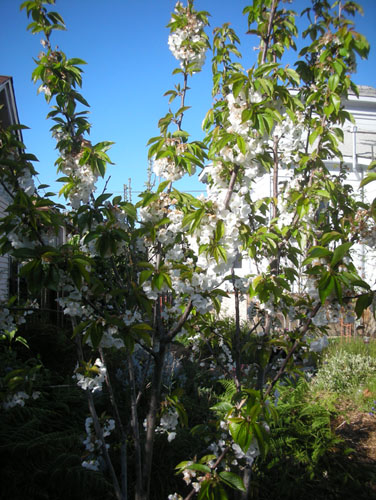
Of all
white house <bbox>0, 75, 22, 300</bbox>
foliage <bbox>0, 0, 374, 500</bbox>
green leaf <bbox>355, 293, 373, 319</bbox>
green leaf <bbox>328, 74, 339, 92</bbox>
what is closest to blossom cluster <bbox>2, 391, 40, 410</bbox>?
foliage <bbox>0, 0, 374, 500</bbox>

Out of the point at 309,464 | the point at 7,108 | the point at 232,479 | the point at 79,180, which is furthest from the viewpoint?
the point at 7,108

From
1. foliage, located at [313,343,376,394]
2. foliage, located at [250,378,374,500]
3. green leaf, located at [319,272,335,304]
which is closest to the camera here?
green leaf, located at [319,272,335,304]

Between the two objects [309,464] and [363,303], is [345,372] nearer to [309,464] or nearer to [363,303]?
[309,464]

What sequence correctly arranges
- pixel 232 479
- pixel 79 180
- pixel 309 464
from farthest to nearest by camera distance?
pixel 309 464 < pixel 79 180 < pixel 232 479

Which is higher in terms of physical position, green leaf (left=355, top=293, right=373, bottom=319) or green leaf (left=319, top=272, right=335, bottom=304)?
green leaf (left=319, top=272, right=335, bottom=304)

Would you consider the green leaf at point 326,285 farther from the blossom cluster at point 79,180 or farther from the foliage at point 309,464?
the foliage at point 309,464

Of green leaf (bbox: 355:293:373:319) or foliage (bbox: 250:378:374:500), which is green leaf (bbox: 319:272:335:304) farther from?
foliage (bbox: 250:378:374:500)

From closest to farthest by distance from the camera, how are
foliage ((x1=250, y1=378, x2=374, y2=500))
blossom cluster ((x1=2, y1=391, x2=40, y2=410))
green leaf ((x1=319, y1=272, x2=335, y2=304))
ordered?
green leaf ((x1=319, y1=272, x2=335, y2=304)), blossom cluster ((x1=2, y1=391, x2=40, y2=410)), foliage ((x1=250, y1=378, x2=374, y2=500))

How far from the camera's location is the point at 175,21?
1.96 meters

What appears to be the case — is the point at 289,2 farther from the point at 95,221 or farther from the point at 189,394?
the point at 189,394

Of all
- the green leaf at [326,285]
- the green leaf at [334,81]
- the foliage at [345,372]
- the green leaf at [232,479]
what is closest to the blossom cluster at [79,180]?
the green leaf at [326,285]

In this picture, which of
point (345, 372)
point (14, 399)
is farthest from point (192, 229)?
point (345, 372)

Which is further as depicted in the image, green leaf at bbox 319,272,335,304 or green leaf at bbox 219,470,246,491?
green leaf at bbox 219,470,246,491

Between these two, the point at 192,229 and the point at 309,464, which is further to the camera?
the point at 309,464
